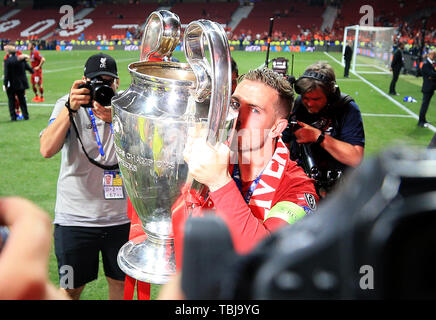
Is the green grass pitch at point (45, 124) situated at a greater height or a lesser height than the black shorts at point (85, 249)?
lesser

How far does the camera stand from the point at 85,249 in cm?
206

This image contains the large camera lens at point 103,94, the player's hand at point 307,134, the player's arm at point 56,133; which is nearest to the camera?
the large camera lens at point 103,94

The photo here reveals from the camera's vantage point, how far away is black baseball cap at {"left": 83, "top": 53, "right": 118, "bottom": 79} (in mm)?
1948

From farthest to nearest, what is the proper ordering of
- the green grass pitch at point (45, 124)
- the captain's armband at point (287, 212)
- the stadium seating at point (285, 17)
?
the stadium seating at point (285, 17) → the green grass pitch at point (45, 124) → the captain's armband at point (287, 212)

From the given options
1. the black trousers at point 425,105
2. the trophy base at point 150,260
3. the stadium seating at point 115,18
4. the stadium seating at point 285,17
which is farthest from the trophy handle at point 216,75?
the stadium seating at point 115,18

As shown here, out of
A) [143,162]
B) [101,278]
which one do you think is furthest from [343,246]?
[101,278]

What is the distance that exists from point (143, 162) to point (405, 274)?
68 centimetres

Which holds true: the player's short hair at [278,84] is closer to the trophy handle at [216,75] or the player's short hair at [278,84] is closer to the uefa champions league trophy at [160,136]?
the uefa champions league trophy at [160,136]

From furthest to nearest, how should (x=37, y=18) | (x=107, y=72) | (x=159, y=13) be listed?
1. (x=37, y=18)
2. (x=107, y=72)
3. (x=159, y=13)

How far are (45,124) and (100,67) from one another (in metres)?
6.65

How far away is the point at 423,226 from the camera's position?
0.90ft

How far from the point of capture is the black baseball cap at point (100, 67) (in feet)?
6.39

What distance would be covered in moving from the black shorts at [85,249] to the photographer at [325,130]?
1.20 metres

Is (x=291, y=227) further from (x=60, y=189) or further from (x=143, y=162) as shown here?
(x=60, y=189)
